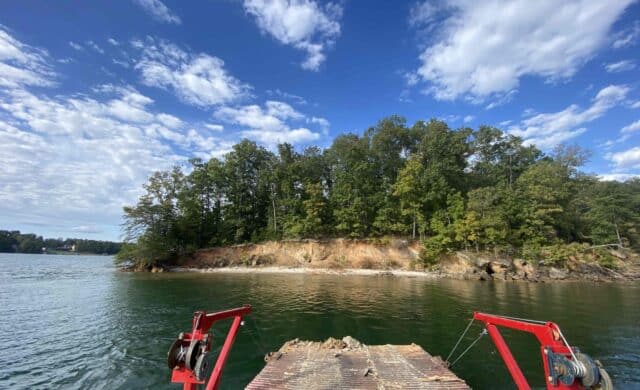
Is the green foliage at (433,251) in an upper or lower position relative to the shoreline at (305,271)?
upper

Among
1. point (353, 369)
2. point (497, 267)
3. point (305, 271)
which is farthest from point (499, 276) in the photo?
point (353, 369)

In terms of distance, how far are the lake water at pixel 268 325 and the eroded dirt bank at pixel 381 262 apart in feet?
31.2

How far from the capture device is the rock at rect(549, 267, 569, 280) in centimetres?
3209

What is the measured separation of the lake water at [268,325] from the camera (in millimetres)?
8492

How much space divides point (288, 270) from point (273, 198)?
16284 mm

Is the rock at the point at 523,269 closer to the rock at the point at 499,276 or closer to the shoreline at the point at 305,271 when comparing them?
the rock at the point at 499,276

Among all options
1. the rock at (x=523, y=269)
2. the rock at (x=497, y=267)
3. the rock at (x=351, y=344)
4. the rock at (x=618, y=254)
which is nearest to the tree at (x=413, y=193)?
the rock at (x=497, y=267)

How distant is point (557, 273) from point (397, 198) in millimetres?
22715

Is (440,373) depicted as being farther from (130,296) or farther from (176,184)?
(176,184)

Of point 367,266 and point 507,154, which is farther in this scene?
point 507,154

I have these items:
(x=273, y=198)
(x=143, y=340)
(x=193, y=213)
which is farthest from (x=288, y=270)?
(x=143, y=340)

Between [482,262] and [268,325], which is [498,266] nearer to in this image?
[482,262]

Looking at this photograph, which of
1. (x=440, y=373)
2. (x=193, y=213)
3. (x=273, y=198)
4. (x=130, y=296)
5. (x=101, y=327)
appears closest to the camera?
(x=440, y=373)

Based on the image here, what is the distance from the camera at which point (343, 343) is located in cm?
964
